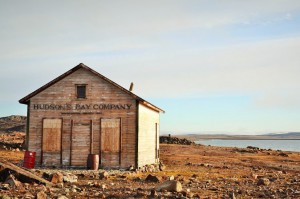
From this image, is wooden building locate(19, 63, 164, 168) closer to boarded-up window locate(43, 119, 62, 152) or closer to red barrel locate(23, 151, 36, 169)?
boarded-up window locate(43, 119, 62, 152)

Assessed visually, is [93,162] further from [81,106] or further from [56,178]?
[56,178]

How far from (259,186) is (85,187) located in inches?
308

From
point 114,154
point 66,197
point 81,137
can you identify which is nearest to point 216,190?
point 66,197

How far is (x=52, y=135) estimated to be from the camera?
26.8 metres

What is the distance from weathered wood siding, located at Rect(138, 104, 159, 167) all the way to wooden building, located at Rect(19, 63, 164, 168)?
0.06 m

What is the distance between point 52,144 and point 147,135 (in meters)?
6.34

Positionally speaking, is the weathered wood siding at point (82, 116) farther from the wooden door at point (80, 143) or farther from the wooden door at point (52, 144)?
the wooden door at point (52, 144)

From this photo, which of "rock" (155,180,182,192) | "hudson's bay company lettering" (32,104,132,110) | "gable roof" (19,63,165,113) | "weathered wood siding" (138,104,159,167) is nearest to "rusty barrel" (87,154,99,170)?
"weathered wood siding" (138,104,159,167)

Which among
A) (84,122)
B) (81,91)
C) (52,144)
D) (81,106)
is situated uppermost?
(81,91)

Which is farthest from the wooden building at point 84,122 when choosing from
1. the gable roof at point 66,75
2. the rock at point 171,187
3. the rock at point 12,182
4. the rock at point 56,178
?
the rock at point 171,187

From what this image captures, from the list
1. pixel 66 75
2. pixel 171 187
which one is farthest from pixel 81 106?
pixel 171 187

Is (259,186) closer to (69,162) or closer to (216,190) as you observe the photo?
(216,190)

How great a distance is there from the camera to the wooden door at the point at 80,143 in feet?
86.5

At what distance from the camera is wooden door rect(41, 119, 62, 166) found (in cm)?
2666
